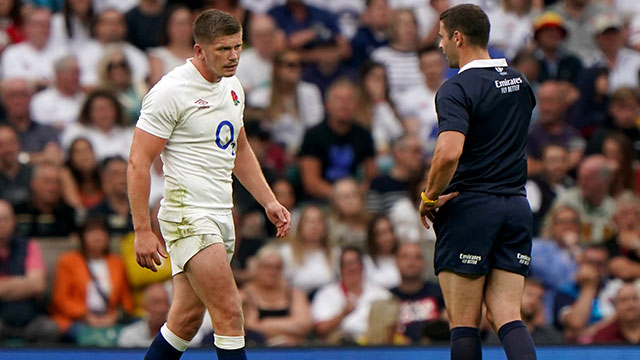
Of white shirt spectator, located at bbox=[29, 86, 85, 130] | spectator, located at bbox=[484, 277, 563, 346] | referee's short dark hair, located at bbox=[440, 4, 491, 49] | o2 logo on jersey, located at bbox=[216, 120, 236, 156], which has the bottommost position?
spectator, located at bbox=[484, 277, 563, 346]

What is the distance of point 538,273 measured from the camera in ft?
30.6

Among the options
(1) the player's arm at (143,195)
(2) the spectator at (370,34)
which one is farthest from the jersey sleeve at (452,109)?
(2) the spectator at (370,34)

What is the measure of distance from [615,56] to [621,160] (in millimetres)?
1736

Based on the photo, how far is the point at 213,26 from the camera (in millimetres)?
5691

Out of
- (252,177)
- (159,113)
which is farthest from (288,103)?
(159,113)

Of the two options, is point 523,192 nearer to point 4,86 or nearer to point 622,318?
point 622,318

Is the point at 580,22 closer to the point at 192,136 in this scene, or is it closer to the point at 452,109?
the point at 452,109

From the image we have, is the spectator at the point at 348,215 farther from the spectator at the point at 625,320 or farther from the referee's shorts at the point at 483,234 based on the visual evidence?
the referee's shorts at the point at 483,234

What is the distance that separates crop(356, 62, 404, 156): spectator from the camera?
10961 mm

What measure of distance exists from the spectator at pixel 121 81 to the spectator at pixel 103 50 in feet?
0.40

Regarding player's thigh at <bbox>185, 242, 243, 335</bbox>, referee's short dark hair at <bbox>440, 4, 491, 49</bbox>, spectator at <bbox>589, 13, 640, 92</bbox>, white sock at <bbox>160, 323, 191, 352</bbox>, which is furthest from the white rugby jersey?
spectator at <bbox>589, 13, 640, 92</bbox>

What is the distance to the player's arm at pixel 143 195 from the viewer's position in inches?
221

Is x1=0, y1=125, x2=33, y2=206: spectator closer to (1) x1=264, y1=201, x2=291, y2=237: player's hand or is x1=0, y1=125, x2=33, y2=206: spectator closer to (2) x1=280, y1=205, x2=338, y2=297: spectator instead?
Answer: (2) x1=280, y1=205, x2=338, y2=297: spectator

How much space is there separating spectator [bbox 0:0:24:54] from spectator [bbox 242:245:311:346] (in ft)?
12.4
